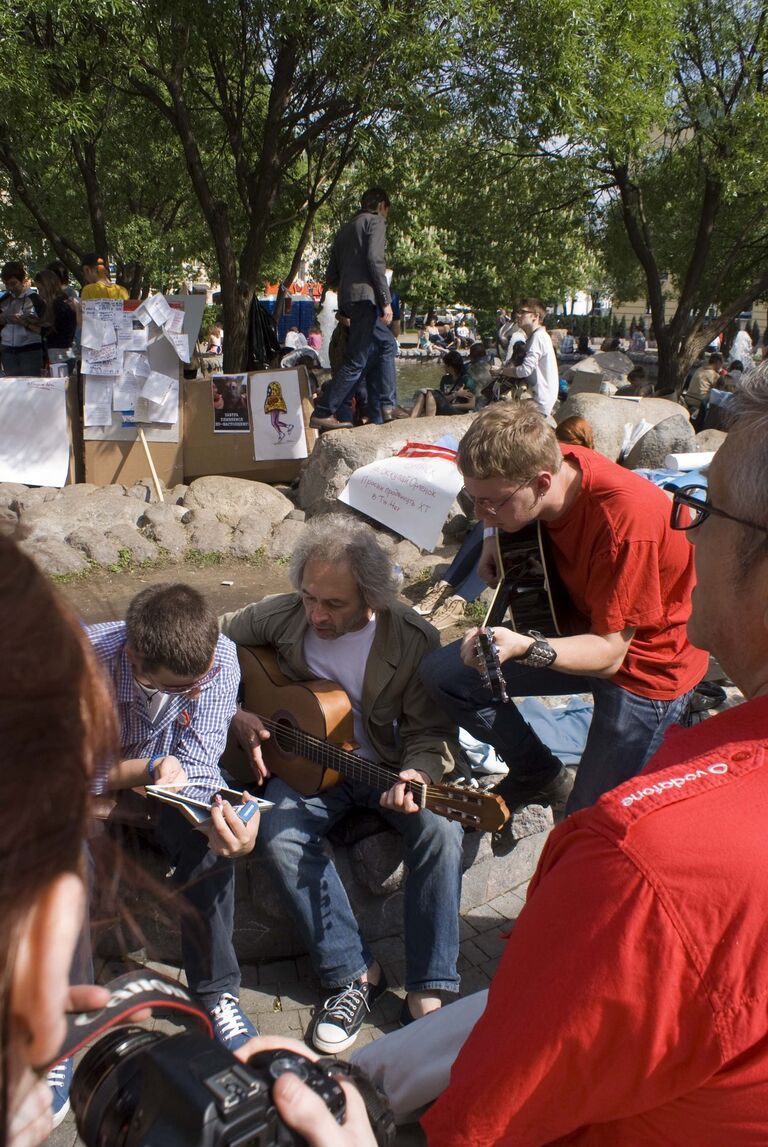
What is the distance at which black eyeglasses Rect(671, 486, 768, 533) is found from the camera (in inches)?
54.7

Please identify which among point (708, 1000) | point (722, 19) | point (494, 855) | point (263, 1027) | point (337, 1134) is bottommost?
point (263, 1027)

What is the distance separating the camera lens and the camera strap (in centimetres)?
4

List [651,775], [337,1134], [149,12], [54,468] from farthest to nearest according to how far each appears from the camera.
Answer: [149,12] < [54,468] < [651,775] < [337,1134]

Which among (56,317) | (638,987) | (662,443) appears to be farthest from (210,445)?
(638,987)

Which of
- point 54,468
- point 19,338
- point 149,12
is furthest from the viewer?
point 19,338

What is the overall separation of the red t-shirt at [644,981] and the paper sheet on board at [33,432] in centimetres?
820

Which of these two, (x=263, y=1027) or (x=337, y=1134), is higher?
(x=337, y=1134)

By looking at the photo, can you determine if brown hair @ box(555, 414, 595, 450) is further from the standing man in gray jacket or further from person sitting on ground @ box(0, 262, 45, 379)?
person sitting on ground @ box(0, 262, 45, 379)

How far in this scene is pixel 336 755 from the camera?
3.01m

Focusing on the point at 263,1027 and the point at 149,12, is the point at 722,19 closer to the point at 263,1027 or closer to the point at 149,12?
the point at 149,12

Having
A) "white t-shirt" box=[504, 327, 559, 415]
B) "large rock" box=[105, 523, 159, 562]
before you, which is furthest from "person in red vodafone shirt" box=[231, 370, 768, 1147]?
"white t-shirt" box=[504, 327, 559, 415]

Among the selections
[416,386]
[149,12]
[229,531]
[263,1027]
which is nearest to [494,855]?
[263,1027]

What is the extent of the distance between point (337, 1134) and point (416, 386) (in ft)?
74.3

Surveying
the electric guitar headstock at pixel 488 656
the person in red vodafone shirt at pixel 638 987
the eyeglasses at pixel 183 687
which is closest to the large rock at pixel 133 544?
the eyeglasses at pixel 183 687
